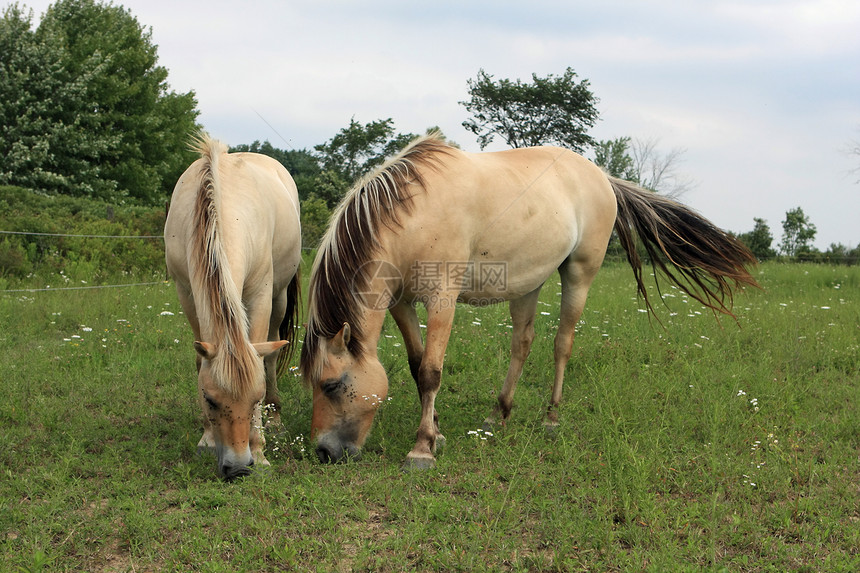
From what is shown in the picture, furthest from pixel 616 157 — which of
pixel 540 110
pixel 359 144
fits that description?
pixel 359 144

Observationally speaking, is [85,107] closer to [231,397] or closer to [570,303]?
[570,303]

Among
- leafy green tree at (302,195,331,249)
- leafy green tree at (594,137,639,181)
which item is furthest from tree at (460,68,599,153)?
leafy green tree at (302,195,331,249)

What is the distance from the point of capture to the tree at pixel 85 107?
21.0m

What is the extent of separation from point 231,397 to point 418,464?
1.24m

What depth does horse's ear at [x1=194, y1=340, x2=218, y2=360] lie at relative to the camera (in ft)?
10.7

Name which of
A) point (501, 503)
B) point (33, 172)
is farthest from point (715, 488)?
point (33, 172)

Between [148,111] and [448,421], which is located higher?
[148,111]

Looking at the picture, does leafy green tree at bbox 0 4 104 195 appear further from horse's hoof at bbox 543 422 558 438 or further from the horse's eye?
horse's hoof at bbox 543 422 558 438

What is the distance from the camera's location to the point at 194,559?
2811mm

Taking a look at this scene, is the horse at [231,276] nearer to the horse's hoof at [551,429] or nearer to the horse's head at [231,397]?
the horse's head at [231,397]

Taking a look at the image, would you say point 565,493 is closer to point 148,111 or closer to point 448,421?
point 448,421

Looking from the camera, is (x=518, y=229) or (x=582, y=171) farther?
(x=582, y=171)

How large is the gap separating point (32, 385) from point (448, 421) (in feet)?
10.8

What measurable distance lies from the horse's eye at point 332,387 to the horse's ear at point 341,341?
17 centimetres
